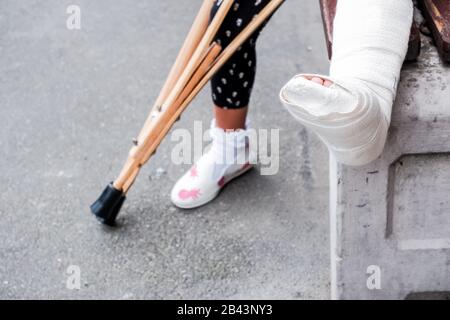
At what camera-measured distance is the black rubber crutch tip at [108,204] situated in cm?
284

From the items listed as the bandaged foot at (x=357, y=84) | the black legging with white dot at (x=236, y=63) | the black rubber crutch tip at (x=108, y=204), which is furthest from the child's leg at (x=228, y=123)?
the bandaged foot at (x=357, y=84)

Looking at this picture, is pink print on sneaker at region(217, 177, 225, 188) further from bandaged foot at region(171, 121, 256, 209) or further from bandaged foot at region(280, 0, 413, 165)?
bandaged foot at region(280, 0, 413, 165)

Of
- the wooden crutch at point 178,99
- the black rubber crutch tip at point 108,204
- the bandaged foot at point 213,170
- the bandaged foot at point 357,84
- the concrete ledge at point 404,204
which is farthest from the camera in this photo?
the bandaged foot at point 213,170

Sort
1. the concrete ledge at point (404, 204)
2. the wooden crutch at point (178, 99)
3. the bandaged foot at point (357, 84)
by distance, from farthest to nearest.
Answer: the wooden crutch at point (178, 99) < the concrete ledge at point (404, 204) < the bandaged foot at point (357, 84)

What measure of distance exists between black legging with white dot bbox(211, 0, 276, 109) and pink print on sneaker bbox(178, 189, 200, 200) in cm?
37

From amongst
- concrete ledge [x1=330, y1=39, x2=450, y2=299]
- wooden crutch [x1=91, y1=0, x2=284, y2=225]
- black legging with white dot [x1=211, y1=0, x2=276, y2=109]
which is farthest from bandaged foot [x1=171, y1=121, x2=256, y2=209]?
concrete ledge [x1=330, y1=39, x2=450, y2=299]

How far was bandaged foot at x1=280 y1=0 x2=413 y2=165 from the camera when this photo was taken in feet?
5.78

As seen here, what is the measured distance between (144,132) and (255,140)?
2.27 feet

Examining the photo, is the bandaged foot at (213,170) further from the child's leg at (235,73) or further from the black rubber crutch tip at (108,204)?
the black rubber crutch tip at (108,204)

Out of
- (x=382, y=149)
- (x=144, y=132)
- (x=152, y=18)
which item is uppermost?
(x=382, y=149)
